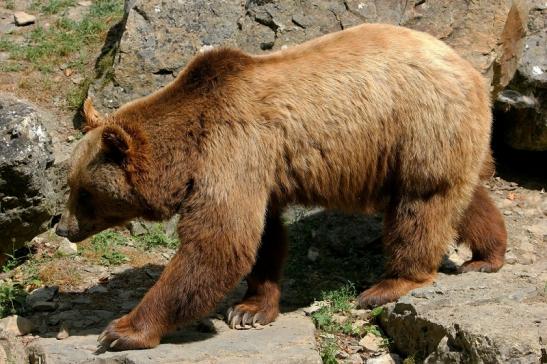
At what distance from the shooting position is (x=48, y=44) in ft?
36.8

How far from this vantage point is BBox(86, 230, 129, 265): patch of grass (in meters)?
8.27

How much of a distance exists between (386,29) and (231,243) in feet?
7.29

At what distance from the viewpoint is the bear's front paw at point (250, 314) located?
689 cm

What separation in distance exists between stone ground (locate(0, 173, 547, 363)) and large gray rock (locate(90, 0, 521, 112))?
6.51ft

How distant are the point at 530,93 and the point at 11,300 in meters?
5.62

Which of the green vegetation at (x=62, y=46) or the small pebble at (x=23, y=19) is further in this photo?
the small pebble at (x=23, y=19)

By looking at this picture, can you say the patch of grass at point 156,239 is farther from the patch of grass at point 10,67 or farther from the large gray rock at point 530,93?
the large gray rock at point 530,93

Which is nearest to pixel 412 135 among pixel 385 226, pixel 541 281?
pixel 385 226

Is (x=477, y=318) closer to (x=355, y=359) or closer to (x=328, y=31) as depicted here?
(x=355, y=359)

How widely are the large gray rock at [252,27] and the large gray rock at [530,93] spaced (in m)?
0.18

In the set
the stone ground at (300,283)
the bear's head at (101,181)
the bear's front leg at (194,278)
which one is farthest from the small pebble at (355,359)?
the bear's head at (101,181)

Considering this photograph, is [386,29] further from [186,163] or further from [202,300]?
[202,300]

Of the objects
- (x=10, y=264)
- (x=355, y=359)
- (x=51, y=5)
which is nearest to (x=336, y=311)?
(x=355, y=359)

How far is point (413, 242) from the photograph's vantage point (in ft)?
22.9
